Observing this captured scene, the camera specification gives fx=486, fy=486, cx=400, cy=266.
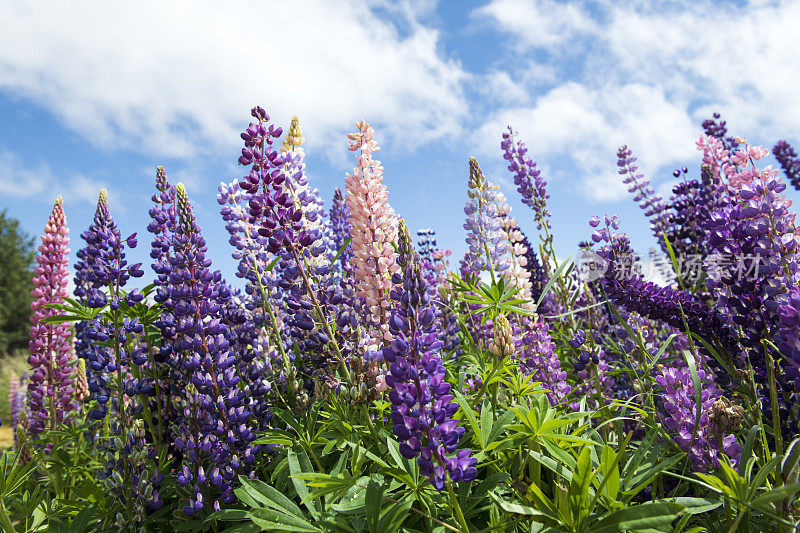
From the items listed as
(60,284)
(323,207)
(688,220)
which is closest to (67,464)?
(60,284)

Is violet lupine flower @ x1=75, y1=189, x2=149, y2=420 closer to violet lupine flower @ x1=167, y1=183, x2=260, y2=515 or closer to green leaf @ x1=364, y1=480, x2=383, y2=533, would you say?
violet lupine flower @ x1=167, y1=183, x2=260, y2=515

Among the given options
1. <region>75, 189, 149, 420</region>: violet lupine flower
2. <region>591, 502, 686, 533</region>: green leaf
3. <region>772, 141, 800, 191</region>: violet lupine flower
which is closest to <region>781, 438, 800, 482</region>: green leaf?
<region>591, 502, 686, 533</region>: green leaf

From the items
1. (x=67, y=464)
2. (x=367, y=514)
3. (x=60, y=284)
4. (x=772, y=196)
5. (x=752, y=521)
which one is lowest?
(x=752, y=521)

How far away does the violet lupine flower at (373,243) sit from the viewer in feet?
8.50

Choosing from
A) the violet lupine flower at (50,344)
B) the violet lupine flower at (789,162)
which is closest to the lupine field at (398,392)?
the violet lupine flower at (50,344)

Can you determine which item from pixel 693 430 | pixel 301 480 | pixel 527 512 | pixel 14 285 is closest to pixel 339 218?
pixel 301 480

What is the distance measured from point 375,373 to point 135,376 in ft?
4.72

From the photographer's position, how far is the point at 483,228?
12.6ft

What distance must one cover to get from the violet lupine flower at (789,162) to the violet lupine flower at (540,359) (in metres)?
8.72

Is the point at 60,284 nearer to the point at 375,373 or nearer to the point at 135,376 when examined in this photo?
the point at 135,376

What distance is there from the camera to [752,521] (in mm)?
1981

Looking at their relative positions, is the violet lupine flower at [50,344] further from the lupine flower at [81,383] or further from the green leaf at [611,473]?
the green leaf at [611,473]

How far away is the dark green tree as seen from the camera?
116 ft

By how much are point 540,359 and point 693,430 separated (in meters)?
1.22
